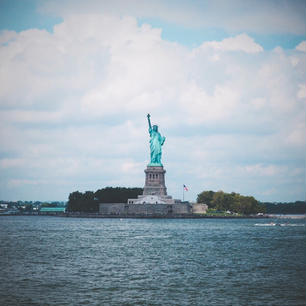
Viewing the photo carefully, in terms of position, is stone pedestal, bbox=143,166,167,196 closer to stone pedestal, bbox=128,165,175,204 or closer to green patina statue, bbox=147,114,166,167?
stone pedestal, bbox=128,165,175,204

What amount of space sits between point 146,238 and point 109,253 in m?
12.6

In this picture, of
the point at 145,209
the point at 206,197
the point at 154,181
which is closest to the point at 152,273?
the point at 145,209

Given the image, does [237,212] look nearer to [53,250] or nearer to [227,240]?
[227,240]

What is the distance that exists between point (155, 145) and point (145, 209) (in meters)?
10.6

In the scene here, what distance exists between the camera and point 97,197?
118938 mm

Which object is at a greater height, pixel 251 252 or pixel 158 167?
pixel 158 167

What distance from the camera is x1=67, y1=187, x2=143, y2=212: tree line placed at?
Answer: 11338 centimetres

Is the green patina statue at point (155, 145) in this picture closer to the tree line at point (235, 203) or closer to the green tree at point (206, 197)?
the tree line at point (235, 203)

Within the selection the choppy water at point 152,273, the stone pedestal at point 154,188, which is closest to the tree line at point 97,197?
the stone pedestal at point 154,188

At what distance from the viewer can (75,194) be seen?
12300 cm

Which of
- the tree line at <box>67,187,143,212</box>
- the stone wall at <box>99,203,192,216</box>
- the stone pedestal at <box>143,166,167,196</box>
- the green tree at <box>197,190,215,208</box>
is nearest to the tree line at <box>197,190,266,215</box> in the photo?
the green tree at <box>197,190,215,208</box>

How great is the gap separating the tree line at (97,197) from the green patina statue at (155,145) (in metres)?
15.2

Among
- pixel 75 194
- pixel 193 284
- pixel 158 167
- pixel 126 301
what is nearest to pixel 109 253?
pixel 193 284

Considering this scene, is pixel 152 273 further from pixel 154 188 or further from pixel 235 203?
pixel 235 203
